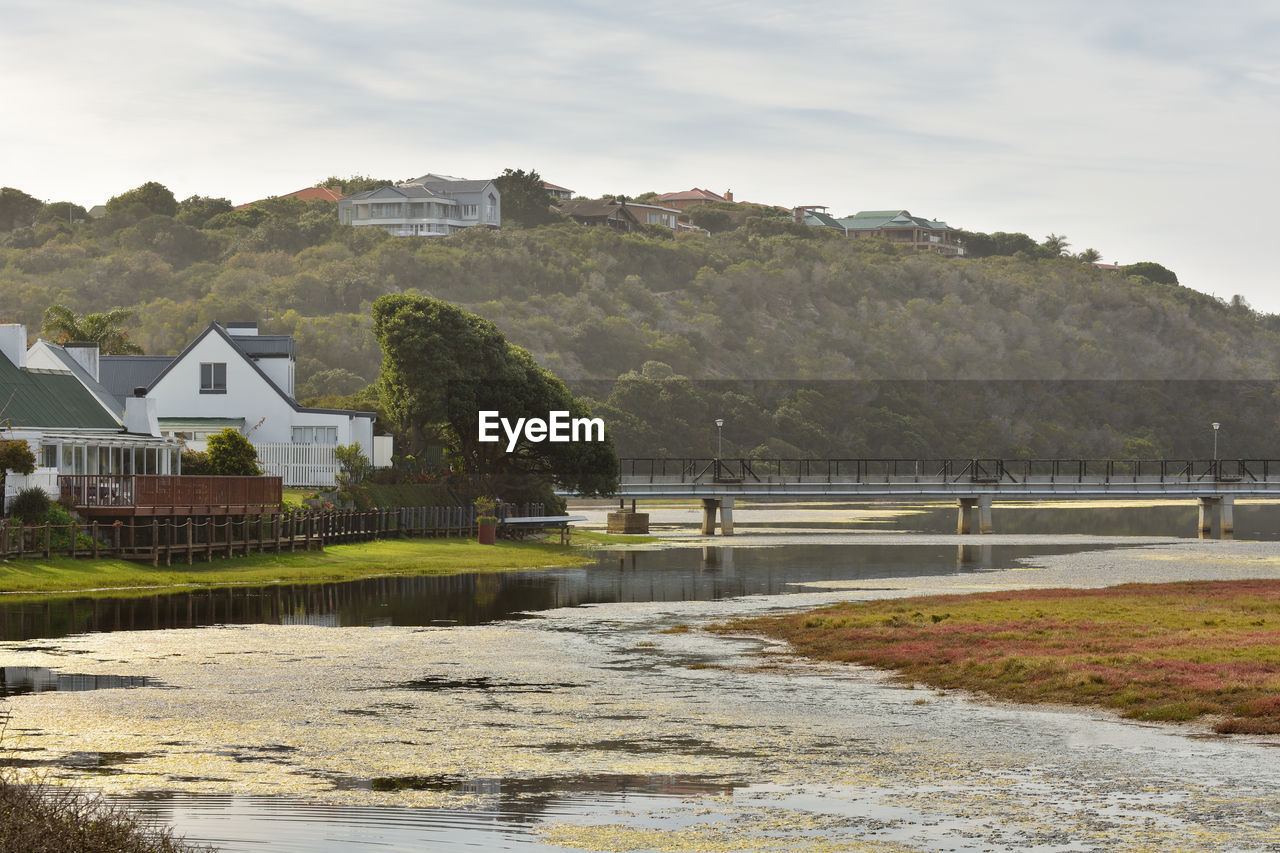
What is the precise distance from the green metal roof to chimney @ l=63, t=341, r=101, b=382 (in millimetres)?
6188

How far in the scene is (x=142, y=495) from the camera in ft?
183

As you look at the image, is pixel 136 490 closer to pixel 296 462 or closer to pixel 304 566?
pixel 304 566

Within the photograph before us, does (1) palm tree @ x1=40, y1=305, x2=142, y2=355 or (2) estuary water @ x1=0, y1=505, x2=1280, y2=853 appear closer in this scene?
(2) estuary water @ x1=0, y1=505, x2=1280, y2=853

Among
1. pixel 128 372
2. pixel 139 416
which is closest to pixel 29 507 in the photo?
pixel 139 416

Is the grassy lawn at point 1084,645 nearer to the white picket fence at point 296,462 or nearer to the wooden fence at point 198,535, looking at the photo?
the wooden fence at point 198,535

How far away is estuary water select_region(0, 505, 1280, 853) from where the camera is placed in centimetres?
1816

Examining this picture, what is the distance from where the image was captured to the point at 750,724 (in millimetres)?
25719

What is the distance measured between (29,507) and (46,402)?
10.1 metres

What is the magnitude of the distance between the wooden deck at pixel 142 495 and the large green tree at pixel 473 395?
27.1 meters

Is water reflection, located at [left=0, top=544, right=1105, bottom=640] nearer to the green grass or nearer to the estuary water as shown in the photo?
the estuary water

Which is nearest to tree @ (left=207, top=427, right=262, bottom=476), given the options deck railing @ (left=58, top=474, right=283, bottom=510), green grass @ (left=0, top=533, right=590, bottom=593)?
green grass @ (left=0, top=533, right=590, bottom=593)

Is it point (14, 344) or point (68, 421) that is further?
point (14, 344)

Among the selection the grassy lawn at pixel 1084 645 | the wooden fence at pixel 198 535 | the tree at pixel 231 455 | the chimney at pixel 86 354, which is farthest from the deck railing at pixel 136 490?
the grassy lawn at pixel 1084 645

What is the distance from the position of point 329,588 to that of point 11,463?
11956mm
